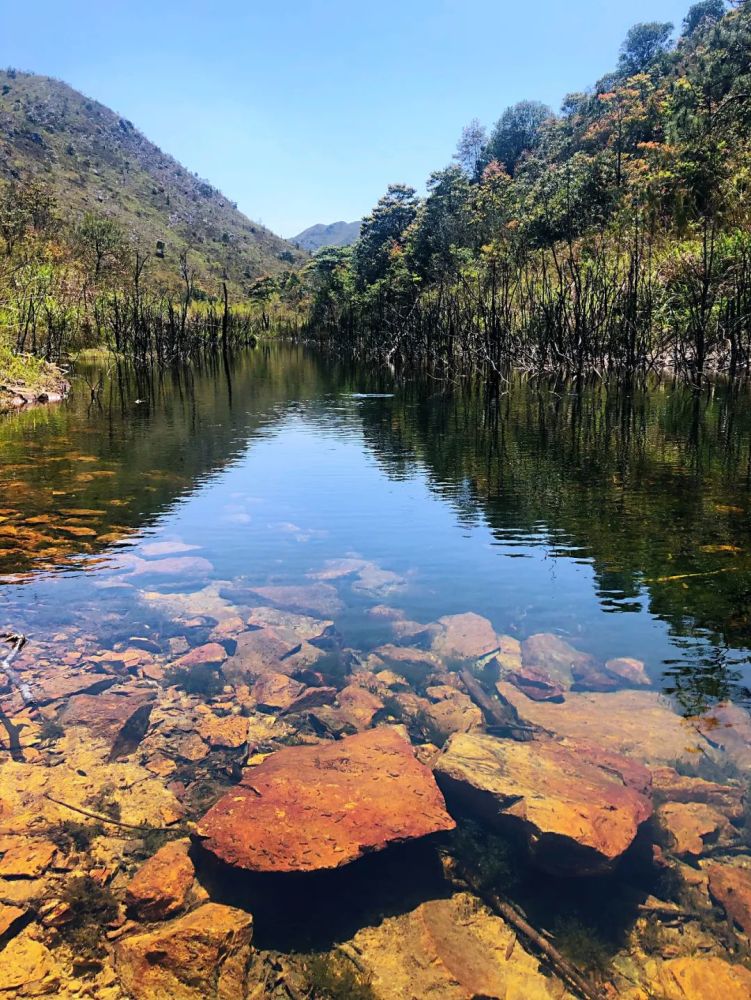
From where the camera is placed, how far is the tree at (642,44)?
274 feet

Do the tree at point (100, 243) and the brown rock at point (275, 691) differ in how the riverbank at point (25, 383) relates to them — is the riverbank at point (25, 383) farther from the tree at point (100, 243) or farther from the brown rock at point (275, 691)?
the tree at point (100, 243)

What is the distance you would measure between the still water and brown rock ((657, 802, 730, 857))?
895 mm

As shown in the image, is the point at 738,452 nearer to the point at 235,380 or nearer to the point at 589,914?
the point at 589,914

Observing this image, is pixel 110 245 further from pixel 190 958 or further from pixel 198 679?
pixel 190 958

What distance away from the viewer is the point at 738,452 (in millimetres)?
11070

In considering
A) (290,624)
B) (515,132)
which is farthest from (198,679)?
(515,132)

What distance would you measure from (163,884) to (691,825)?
102 inches

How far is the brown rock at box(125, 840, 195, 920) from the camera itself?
2832mm

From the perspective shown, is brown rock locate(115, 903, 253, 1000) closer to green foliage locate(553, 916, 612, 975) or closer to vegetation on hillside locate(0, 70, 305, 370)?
green foliage locate(553, 916, 612, 975)

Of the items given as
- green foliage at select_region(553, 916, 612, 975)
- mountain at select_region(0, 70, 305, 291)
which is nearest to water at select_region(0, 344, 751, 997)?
green foliage at select_region(553, 916, 612, 975)

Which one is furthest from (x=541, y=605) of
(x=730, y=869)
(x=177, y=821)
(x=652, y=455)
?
(x=652, y=455)

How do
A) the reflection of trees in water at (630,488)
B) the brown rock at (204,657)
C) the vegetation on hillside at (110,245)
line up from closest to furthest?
the brown rock at (204,657)
the reflection of trees in water at (630,488)
the vegetation on hillside at (110,245)

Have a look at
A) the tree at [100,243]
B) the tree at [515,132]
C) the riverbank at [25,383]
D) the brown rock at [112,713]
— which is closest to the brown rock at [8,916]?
the brown rock at [112,713]

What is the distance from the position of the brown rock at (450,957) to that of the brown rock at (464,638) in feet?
7.10
